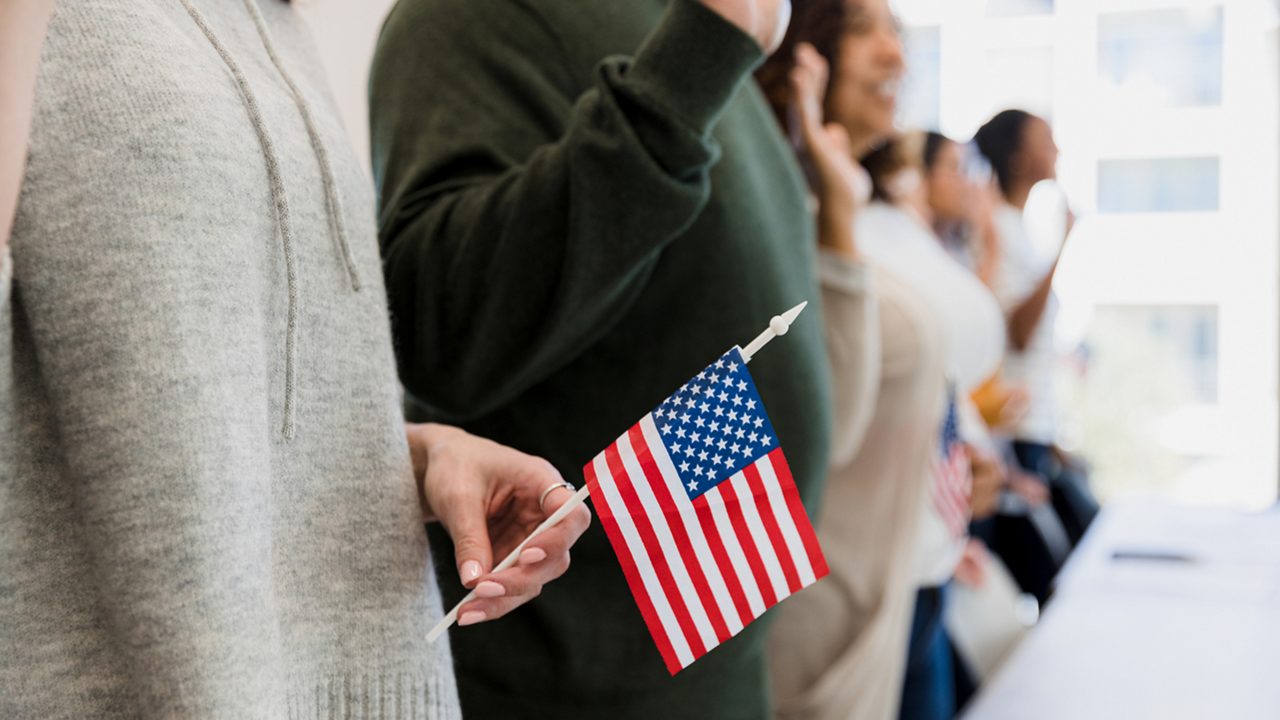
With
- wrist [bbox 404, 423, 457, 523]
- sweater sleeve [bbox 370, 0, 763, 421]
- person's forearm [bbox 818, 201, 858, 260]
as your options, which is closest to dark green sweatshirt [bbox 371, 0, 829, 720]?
sweater sleeve [bbox 370, 0, 763, 421]

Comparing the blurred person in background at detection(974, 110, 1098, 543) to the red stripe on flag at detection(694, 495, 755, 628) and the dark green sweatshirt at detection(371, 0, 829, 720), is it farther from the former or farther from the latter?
the red stripe on flag at detection(694, 495, 755, 628)

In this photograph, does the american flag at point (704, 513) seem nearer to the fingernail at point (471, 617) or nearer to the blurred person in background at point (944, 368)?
the fingernail at point (471, 617)

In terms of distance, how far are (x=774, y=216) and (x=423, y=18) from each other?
1.11 feet

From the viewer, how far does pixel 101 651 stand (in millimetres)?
504

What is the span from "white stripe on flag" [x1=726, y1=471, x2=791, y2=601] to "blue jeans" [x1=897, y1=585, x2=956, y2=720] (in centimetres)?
136

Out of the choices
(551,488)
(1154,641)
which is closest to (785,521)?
(551,488)

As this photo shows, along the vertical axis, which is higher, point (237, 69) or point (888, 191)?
point (237, 69)

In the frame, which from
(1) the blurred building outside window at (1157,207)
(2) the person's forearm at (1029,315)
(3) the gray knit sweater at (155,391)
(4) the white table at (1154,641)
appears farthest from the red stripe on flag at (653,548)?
(1) the blurred building outside window at (1157,207)

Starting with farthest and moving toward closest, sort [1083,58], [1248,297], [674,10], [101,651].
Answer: [1083,58] < [1248,297] < [674,10] < [101,651]

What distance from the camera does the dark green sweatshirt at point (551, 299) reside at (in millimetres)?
843

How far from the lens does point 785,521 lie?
1.82 feet

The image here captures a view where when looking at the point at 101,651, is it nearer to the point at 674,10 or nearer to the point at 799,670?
the point at 674,10

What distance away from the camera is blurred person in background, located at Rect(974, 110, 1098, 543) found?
10.5 ft

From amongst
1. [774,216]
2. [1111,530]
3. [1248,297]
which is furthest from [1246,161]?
[774,216]
